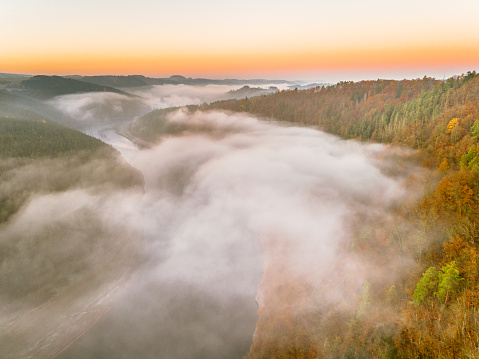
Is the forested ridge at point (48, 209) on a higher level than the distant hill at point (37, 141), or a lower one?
lower

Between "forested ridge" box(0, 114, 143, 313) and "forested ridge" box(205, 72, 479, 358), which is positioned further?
"forested ridge" box(0, 114, 143, 313)

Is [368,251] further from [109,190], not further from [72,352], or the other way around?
[109,190]

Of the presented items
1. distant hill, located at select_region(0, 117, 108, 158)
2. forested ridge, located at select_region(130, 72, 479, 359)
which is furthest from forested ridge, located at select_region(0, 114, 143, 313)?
forested ridge, located at select_region(130, 72, 479, 359)

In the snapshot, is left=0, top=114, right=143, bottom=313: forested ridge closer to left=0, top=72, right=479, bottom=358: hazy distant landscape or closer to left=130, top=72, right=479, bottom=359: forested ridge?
left=0, top=72, right=479, bottom=358: hazy distant landscape

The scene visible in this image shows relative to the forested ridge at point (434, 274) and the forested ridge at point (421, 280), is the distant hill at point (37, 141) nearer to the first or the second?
the forested ridge at point (421, 280)

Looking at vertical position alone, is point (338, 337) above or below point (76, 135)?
below

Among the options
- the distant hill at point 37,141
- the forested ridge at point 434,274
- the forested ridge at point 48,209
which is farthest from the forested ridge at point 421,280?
the distant hill at point 37,141

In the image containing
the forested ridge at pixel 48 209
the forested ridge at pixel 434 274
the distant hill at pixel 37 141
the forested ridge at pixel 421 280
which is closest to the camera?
the forested ridge at pixel 434 274

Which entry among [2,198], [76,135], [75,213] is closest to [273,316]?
[75,213]

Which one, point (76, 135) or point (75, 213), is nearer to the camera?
point (75, 213)
